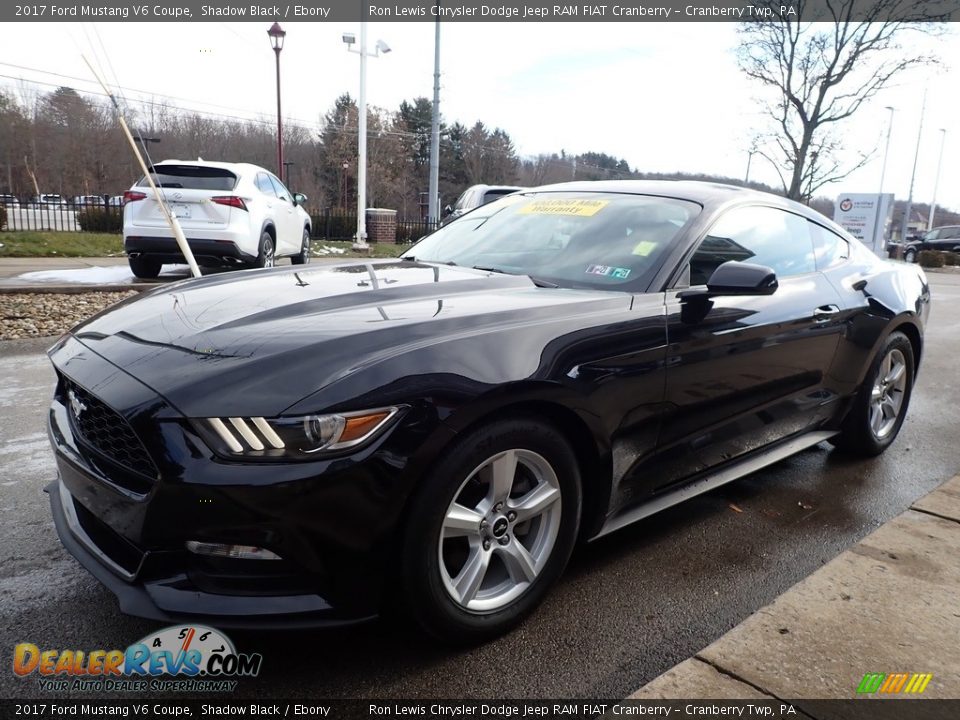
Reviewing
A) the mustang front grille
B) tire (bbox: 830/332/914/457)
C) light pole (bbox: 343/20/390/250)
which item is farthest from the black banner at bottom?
light pole (bbox: 343/20/390/250)

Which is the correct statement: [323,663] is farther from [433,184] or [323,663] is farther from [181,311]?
[433,184]

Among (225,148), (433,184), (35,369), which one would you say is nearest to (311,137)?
(225,148)

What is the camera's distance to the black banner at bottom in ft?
6.19

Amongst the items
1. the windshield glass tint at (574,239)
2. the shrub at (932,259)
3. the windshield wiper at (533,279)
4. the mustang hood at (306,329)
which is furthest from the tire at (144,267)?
the shrub at (932,259)

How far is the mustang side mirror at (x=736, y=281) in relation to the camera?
2.76m

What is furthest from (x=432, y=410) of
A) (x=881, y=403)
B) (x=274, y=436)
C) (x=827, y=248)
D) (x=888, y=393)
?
(x=888, y=393)

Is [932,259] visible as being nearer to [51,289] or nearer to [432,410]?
[51,289]

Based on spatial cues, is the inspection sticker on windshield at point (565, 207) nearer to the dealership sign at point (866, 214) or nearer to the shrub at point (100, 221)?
the shrub at point (100, 221)

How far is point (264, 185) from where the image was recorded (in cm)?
1069

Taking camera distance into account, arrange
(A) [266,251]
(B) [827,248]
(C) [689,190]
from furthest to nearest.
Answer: (A) [266,251] → (B) [827,248] → (C) [689,190]

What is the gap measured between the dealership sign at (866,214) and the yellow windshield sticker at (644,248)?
2880 cm

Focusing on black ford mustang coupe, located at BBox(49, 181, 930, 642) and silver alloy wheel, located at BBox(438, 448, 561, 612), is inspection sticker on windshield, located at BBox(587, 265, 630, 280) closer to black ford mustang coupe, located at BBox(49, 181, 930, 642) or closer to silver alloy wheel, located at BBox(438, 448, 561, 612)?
black ford mustang coupe, located at BBox(49, 181, 930, 642)

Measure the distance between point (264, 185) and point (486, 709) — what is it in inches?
395

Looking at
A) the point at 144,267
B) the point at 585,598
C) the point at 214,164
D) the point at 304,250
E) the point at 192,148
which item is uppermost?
the point at 192,148
